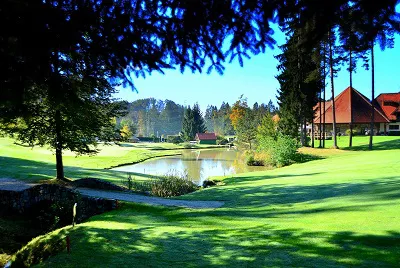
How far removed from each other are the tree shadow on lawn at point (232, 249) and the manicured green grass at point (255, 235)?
1cm

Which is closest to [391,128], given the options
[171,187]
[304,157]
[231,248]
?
[304,157]

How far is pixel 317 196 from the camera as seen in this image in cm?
1112

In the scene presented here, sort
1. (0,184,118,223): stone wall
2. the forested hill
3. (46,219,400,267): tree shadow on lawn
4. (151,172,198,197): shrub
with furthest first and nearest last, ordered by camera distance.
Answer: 1. the forested hill
2. (151,172,198,197): shrub
3. (0,184,118,223): stone wall
4. (46,219,400,267): tree shadow on lawn

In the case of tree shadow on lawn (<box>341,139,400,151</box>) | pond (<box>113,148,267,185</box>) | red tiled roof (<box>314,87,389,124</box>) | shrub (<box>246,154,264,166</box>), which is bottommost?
pond (<box>113,148,267,185</box>)

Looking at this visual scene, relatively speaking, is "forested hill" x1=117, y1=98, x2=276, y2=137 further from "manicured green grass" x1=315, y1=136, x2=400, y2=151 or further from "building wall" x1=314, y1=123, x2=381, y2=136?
"manicured green grass" x1=315, y1=136, x2=400, y2=151

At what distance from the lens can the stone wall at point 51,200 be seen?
10.6 meters

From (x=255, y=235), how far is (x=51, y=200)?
8.22 m

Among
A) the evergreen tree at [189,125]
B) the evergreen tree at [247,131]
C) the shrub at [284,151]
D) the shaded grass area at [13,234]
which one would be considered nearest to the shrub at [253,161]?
the shrub at [284,151]

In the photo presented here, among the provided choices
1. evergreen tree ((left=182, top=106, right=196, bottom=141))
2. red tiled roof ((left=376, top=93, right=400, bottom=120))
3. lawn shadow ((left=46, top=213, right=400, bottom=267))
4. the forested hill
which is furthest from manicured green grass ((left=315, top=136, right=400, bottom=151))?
the forested hill

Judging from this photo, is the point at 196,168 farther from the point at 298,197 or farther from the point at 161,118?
the point at 161,118

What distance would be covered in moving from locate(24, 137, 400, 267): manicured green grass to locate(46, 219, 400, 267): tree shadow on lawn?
0.05ft

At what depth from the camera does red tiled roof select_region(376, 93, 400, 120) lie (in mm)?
50969

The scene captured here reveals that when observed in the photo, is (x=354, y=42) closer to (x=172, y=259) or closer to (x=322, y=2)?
(x=322, y=2)

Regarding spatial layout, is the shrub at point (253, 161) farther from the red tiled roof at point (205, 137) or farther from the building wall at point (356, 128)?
the red tiled roof at point (205, 137)
